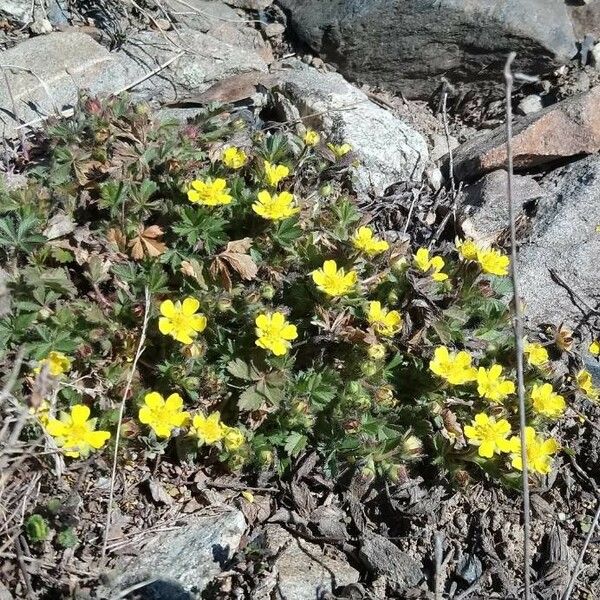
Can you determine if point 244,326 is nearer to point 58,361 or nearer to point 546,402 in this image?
point 58,361

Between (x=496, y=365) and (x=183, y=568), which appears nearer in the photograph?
(x=183, y=568)

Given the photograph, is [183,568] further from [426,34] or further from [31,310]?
[426,34]

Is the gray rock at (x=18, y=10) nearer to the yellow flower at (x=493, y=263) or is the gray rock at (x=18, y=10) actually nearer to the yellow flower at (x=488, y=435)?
the yellow flower at (x=493, y=263)

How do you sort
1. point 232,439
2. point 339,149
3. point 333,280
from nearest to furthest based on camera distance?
point 232,439 → point 333,280 → point 339,149

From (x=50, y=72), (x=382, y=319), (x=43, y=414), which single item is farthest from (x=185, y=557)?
(x=50, y=72)

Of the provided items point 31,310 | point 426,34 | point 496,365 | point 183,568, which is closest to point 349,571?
point 183,568
